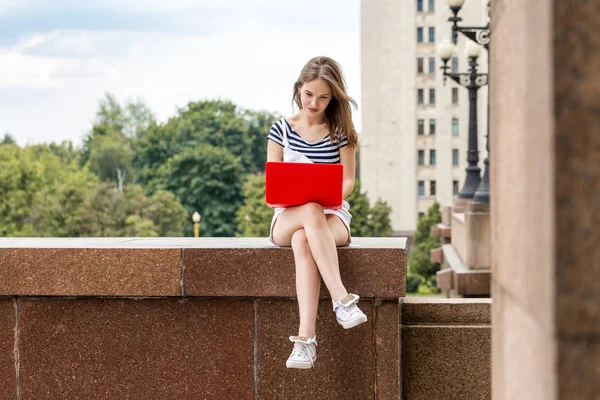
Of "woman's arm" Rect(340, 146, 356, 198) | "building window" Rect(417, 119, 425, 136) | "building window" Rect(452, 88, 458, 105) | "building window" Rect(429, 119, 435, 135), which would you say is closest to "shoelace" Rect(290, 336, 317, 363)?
"woman's arm" Rect(340, 146, 356, 198)

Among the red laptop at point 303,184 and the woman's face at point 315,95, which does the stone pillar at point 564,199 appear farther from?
the woman's face at point 315,95

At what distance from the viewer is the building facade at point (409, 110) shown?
277ft

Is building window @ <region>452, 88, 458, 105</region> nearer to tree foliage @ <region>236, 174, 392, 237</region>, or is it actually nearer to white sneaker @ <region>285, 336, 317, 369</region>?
tree foliage @ <region>236, 174, 392, 237</region>

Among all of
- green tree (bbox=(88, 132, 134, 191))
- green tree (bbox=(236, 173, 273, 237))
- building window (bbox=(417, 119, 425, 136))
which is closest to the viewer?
green tree (bbox=(236, 173, 273, 237))

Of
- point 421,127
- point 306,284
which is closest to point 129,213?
point 421,127

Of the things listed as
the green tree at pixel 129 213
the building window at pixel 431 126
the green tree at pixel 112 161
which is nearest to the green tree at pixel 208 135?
the green tree at pixel 112 161

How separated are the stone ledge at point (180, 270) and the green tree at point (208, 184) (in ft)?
225

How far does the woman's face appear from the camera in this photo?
5203 mm

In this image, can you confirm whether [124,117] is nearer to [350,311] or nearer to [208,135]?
A: [208,135]

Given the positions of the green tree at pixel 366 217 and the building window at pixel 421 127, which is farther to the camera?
the building window at pixel 421 127

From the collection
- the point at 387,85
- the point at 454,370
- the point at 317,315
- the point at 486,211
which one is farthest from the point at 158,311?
the point at 387,85

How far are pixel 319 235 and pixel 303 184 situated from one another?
28cm

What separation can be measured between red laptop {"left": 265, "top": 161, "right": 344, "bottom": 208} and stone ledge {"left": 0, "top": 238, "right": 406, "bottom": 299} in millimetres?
285

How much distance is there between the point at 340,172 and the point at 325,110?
0.71m
